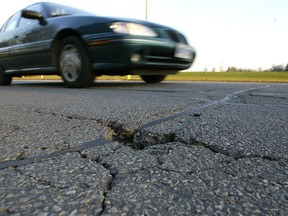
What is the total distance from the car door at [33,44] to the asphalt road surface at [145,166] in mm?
3086

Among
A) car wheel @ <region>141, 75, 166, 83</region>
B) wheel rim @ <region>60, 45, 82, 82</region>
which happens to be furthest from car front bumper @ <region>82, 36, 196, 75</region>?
car wheel @ <region>141, 75, 166, 83</region>

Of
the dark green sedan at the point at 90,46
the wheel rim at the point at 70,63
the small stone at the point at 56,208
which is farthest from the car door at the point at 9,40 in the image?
the small stone at the point at 56,208

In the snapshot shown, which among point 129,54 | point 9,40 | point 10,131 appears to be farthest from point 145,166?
point 9,40

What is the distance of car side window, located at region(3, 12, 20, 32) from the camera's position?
5.52 m

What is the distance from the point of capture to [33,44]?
486 centimetres

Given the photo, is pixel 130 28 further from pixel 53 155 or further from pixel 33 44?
pixel 53 155

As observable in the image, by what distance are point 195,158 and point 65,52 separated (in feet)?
12.2

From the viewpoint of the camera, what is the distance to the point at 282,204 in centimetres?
77

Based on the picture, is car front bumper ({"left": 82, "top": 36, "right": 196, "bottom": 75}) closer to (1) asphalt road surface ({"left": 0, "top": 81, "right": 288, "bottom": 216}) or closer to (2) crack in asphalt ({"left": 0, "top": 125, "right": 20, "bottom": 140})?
(1) asphalt road surface ({"left": 0, "top": 81, "right": 288, "bottom": 216})

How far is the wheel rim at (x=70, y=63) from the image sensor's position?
4262 millimetres

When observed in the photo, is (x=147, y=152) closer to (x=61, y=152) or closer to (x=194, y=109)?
(x=61, y=152)

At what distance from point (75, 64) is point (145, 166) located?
11.5ft

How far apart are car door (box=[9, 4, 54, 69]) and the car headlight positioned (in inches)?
46.0

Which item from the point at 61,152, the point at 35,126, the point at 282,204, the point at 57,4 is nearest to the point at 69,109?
the point at 35,126
